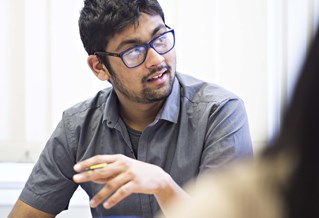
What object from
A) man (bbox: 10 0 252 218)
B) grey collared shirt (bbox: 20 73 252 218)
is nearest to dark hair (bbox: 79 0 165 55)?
man (bbox: 10 0 252 218)

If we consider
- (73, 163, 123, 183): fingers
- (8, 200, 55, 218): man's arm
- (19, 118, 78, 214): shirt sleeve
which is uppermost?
(73, 163, 123, 183): fingers

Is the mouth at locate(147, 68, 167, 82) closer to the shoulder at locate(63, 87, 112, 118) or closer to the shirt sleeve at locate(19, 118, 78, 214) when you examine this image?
the shoulder at locate(63, 87, 112, 118)

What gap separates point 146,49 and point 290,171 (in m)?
1.31

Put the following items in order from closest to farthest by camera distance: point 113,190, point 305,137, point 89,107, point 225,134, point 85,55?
point 305,137, point 113,190, point 225,134, point 89,107, point 85,55

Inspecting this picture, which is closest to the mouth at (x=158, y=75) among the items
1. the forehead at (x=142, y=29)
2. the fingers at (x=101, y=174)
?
the forehead at (x=142, y=29)

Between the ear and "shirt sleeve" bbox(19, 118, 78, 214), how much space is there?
10.1 inches

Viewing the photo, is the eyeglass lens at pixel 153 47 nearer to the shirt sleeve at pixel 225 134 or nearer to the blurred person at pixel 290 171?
the shirt sleeve at pixel 225 134

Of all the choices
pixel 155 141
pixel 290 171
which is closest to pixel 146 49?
pixel 155 141

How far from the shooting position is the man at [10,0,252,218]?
1.59m

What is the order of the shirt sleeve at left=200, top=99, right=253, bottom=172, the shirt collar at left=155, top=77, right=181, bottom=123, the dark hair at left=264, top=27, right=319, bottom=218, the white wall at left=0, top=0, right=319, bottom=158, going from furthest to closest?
the white wall at left=0, top=0, right=319, bottom=158
the shirt collar at left=155, top=77, right=181, bottom=123
the shirt sleeve at left=200, top=99, right=253, bottom=172
the dark hair at left=264, top=27, right=319, bottom=218

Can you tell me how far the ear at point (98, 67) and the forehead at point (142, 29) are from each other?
175mm

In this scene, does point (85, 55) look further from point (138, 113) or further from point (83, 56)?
point (138, 113)

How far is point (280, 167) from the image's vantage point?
332 mm

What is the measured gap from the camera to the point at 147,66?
63.8 inches
